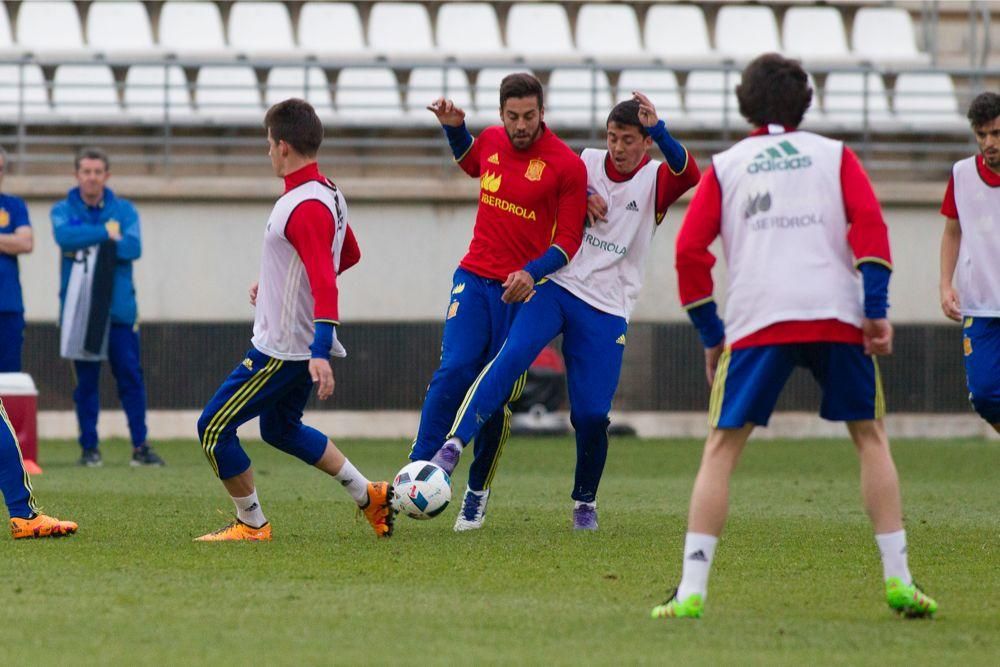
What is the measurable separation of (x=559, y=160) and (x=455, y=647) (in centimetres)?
360

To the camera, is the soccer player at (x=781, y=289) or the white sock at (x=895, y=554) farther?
the white sock at (x=895, y=554)

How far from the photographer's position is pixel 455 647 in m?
4.60

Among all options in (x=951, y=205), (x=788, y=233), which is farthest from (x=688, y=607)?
(x=951, y=205)

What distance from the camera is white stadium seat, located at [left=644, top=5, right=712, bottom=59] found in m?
20.4

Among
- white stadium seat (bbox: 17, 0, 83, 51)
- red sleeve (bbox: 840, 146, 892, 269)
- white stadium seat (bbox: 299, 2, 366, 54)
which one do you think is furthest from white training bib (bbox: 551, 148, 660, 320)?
white stadium seat (bbox: 17, 0, 83, 51)

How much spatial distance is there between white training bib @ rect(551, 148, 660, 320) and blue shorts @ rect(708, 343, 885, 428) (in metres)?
2.72

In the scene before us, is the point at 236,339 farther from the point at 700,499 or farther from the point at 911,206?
the point at 700,499

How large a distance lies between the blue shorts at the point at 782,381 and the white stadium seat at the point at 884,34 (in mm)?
16165

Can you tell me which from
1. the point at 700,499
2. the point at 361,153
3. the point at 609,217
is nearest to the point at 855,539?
the point at 609,217

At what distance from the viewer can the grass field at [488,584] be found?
182 inches

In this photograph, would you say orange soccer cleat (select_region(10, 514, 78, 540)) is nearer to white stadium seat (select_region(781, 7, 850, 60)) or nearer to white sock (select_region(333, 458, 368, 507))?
white sock (select_region(333, 458, 368, 507))

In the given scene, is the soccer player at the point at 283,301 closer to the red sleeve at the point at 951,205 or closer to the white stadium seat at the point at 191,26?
the red sleeve at the point at 951,205

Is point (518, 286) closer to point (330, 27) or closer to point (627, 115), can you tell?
point (627, 115)

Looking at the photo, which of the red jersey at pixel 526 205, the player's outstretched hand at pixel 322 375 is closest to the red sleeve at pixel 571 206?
the red jersey at pixel 526 205
